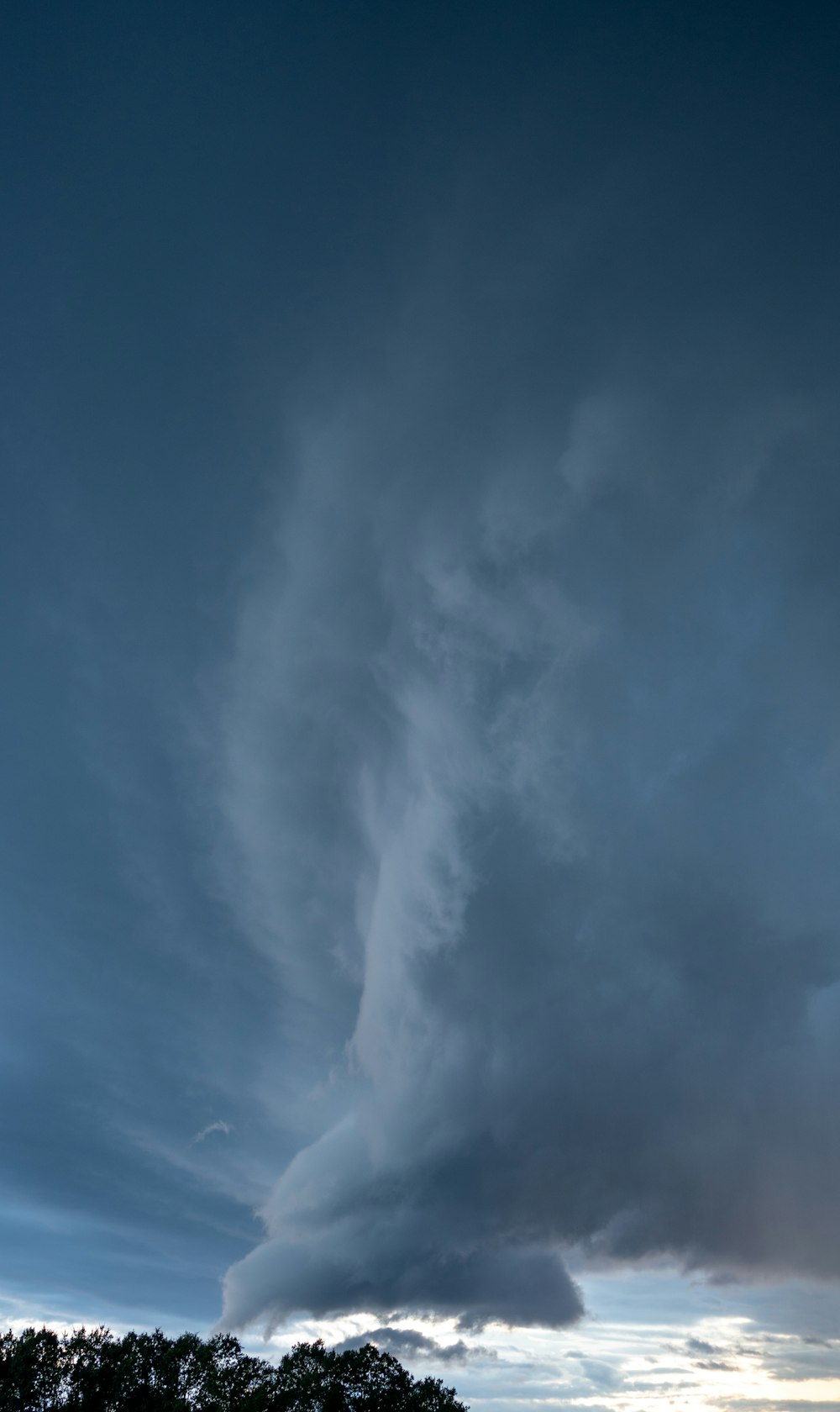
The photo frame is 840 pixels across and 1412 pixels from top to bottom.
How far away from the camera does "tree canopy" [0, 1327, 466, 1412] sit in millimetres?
89062

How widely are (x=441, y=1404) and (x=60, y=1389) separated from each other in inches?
1939

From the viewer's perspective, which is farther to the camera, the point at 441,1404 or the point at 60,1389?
the point at 441,1404

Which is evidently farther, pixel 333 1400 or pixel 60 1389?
pixel 333 1400

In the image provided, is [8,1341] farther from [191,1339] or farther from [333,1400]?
[333,1400]

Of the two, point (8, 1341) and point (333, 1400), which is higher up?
point (8, 1341)

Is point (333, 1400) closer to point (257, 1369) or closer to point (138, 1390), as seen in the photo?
point (257, 1369)

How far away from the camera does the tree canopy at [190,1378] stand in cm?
8906

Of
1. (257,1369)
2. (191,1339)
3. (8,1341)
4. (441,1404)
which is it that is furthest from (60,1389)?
(441,1404)

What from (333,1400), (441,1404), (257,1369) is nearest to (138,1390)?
(257,1369)

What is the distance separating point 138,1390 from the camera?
301 ft

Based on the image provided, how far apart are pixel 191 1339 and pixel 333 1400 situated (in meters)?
19.7

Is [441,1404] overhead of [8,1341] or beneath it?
beneath

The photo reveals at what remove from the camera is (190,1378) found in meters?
94.9

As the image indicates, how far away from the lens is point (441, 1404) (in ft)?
342
